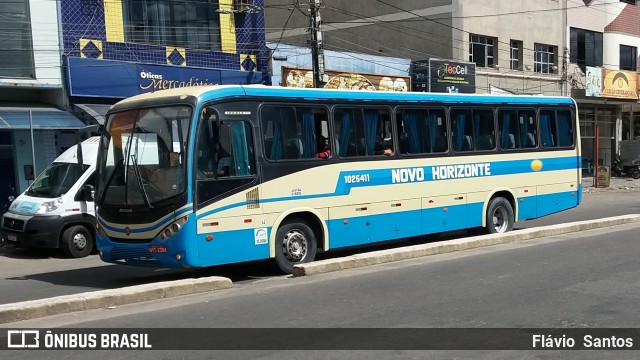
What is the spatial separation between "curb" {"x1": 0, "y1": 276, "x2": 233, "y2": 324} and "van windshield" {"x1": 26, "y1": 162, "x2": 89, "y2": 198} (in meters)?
6.33

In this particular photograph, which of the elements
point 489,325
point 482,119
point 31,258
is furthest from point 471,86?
point 489,325

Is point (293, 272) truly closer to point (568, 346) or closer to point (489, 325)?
point (489, 325)

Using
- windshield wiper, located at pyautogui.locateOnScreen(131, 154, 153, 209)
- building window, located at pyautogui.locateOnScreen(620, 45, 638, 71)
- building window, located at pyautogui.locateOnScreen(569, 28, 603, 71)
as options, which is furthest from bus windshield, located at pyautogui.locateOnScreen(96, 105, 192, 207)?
building window, located at pyautogui.locateOnScreen(620, 45, 638, 71)

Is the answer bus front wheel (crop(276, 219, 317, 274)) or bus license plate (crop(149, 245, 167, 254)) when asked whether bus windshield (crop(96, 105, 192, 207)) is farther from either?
bus front wheel (crop(276, 219, 317, 274))

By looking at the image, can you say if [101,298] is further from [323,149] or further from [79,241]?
[79,241]

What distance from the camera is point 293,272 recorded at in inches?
405

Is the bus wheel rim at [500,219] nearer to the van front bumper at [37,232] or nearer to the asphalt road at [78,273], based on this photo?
the asphalt road at [78,273]

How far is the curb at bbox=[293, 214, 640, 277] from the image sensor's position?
10.3 metres

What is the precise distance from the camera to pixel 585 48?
1510 inches

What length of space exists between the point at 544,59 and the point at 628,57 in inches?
334

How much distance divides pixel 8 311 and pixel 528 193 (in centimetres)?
1160

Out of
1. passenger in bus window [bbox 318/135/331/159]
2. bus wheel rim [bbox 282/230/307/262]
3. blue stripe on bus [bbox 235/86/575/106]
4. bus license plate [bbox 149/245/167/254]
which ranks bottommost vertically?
bus wheel rim [bbox 282/230/307/262]

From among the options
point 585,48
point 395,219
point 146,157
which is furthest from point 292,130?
point 585,48

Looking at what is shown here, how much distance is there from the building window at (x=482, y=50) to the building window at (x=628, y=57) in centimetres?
1220
